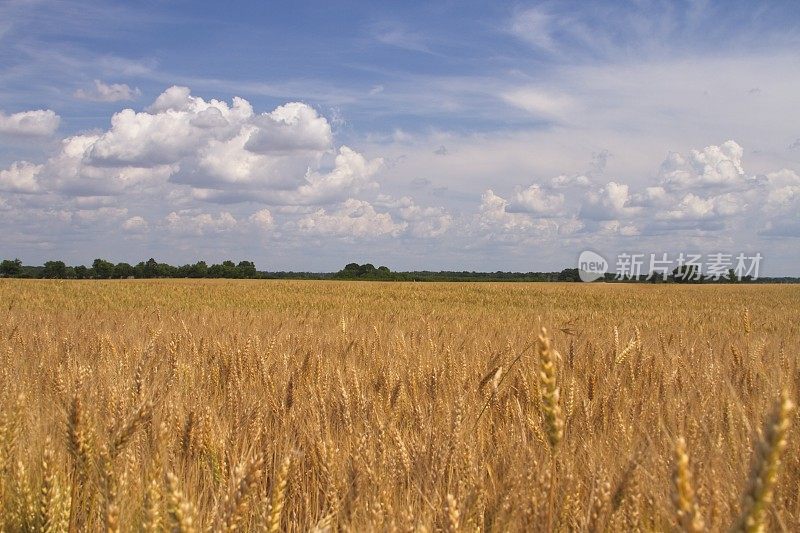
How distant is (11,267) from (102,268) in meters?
8.74

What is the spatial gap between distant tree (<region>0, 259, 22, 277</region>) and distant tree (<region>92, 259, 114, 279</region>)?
22.9ft

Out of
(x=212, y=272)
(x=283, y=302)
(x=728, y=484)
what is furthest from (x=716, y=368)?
(x=212, y=272)

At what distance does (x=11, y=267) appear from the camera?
62188mm

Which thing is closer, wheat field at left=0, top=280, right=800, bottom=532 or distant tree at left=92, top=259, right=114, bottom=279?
wheat field at left=0, top=280, right=800, bottom=532

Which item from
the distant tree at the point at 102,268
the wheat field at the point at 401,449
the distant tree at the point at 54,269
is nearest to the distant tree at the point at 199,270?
the distant tree at the point at 102,268

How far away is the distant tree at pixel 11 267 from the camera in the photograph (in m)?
61.8

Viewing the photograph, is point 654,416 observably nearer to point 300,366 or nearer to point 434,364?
point 434,364

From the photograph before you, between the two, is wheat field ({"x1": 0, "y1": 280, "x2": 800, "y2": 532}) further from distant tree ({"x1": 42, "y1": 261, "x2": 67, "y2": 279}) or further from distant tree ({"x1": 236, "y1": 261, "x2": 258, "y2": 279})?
distant tree ({"x1": 42, "y1": 261, "x2": 67, "y2": 279})

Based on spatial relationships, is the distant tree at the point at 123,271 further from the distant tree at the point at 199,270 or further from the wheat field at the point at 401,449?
the wheat field at the point at 401,449

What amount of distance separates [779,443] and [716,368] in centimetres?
274

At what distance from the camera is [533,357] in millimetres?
3799

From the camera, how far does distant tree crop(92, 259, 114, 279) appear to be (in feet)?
208

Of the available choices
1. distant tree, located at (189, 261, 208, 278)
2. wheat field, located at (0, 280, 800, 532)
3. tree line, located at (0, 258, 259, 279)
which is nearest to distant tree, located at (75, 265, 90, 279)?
tree line, located at (0, 258, 259, 279)

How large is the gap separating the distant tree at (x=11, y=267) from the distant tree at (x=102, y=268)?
22.9 feet
